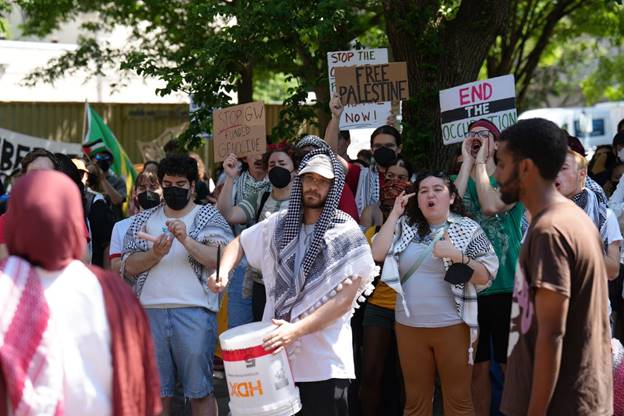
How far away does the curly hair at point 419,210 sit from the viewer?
20.3 ft

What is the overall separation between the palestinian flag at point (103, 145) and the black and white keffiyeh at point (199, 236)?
563 centimetres

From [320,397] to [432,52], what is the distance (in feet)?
16.1

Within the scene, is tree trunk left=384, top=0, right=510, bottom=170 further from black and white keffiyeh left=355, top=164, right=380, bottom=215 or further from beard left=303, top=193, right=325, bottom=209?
beard left=303, top=193, right=325, bottom=209

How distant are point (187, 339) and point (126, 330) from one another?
8.37 ft

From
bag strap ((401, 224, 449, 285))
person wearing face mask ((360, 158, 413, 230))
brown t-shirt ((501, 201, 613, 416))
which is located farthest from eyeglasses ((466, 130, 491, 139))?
brown t-shirt ((501, 201, 613, 416))

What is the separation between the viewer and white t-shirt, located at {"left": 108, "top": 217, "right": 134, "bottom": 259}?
249 inches

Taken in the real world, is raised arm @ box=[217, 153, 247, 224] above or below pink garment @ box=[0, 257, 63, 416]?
above

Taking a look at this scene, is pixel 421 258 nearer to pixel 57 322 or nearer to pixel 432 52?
pixel 57 322

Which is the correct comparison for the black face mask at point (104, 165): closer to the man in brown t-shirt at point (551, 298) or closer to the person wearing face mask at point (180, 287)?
the person wearing face mask at point (180, 287)

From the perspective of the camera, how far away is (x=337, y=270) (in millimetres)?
5219

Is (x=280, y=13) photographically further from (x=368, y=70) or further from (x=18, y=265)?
(x=18, y=265)

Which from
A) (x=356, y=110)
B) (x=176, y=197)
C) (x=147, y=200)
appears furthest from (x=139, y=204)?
(x=356, y=110)

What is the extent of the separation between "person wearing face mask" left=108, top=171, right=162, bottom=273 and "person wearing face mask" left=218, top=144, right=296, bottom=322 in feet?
1.59

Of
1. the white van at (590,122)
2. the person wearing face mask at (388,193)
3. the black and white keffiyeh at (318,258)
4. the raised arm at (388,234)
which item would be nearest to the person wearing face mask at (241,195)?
the person wearing face mask at (388,193)
